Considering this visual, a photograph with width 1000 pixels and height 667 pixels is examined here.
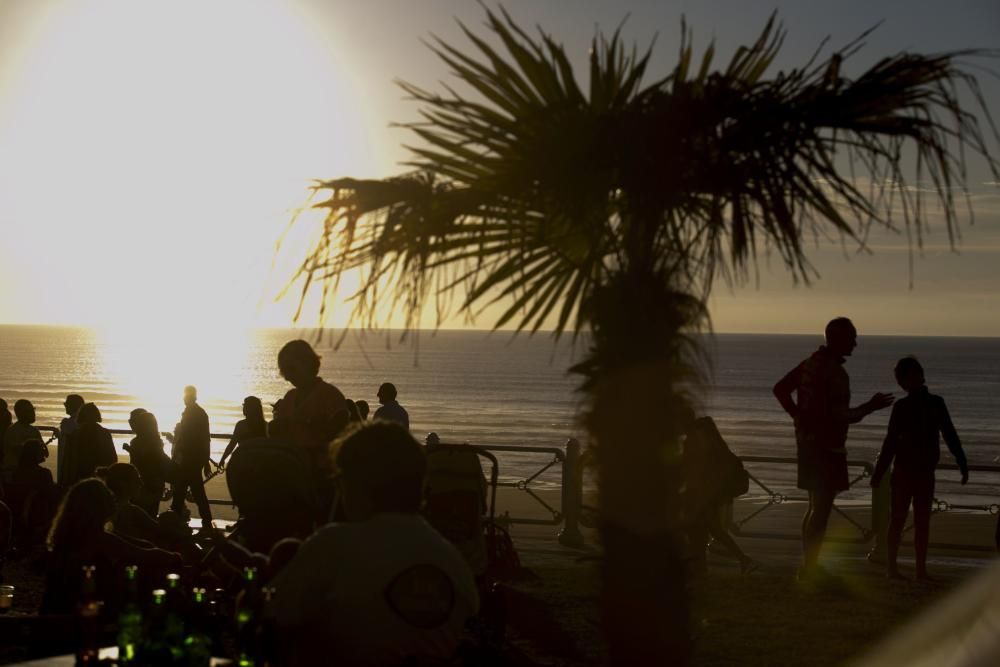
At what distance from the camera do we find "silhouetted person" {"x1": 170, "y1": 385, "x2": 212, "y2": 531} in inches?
615

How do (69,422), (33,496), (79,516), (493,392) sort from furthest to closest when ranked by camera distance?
(493,392), (69,422), (33,496), (79,516)

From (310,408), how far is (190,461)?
27.8ft

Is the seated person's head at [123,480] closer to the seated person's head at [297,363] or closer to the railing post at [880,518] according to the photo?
the seated person's head at [297,363]

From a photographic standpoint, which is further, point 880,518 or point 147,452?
point 147,452

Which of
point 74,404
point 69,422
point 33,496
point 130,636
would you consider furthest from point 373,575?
point 69,422

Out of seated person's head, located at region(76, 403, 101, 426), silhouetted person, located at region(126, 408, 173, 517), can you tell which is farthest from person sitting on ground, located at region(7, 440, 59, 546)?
silhouetted person, located at region(126, 408, 173, 517)

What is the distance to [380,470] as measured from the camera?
4.10 meters

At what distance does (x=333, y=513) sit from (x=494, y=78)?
2.56m

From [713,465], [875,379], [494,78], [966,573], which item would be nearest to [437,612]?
[494,78]

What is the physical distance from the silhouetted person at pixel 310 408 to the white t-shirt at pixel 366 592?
3612 mm

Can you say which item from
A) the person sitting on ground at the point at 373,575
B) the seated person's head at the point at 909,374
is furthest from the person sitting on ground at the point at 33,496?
the person sitting on ground at the point at 373,575

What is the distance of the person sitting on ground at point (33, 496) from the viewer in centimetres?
1118

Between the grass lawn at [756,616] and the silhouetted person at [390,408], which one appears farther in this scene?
the silhouetted person at [390,408]

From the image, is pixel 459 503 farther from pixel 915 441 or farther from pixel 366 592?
pixel 366 592
